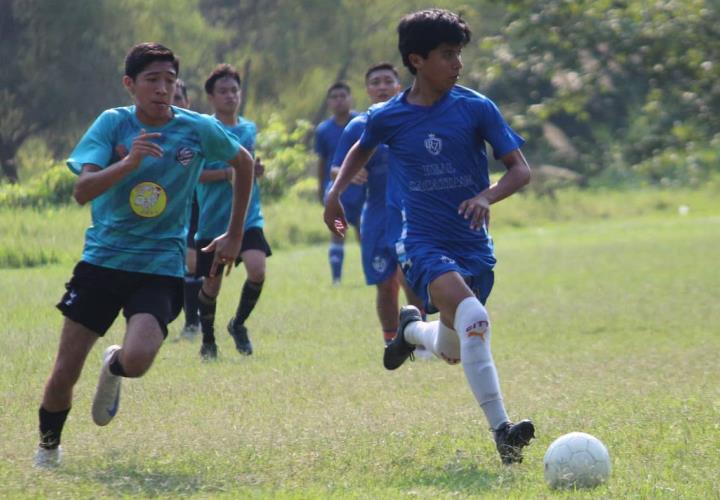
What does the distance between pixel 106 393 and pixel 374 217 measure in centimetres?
452

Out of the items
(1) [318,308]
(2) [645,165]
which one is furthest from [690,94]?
(1) [318,308]

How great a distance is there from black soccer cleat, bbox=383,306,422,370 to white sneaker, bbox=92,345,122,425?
160 centimetres

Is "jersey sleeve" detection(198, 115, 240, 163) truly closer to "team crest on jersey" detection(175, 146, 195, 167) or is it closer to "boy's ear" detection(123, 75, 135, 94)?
"team crest on jersey" detection(175, 146, 195, 167)

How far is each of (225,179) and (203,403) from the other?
2705mm

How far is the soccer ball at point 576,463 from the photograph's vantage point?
5727mm

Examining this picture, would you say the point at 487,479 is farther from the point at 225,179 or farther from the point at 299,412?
the point at 225,179

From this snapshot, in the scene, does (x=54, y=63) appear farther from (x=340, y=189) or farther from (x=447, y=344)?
(x=447, y=344)

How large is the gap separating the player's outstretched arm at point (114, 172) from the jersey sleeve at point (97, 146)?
0.08 metres

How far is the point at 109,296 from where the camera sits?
6.60 m

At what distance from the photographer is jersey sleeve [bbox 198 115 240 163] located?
6.72 metres

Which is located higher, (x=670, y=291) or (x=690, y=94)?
(x=690, y=94)

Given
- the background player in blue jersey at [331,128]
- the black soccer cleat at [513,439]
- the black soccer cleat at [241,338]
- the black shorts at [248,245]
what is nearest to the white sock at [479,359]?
the black soccer cleat at [513,439]

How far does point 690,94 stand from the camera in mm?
17688

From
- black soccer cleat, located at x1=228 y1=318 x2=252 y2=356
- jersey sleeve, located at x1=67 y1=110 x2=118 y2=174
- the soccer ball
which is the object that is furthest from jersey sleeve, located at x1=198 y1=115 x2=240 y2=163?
black soccer cleat, located at x1=228 y1=318 x2=252 y2=356
